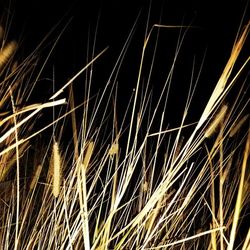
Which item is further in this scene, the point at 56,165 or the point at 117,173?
the point at 117,173

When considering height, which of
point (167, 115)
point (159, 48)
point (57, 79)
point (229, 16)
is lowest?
point (167, 115)

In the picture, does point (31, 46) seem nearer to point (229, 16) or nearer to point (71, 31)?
point (71, 31)

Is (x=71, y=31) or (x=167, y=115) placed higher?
(x=71, y=31)

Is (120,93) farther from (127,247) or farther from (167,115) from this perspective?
(127,247)

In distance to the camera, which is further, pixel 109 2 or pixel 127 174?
pixel 109 2

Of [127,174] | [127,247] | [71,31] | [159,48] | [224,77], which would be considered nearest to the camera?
[224,77]

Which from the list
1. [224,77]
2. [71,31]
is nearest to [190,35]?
[71,31]

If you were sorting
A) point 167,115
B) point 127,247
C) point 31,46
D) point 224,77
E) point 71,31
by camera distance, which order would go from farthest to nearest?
point 167,115 → point 71,31 → point 31,46 → point 127,247 → point 224,77

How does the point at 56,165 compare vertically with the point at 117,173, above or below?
above

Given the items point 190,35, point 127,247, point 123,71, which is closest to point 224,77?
point 127,247
